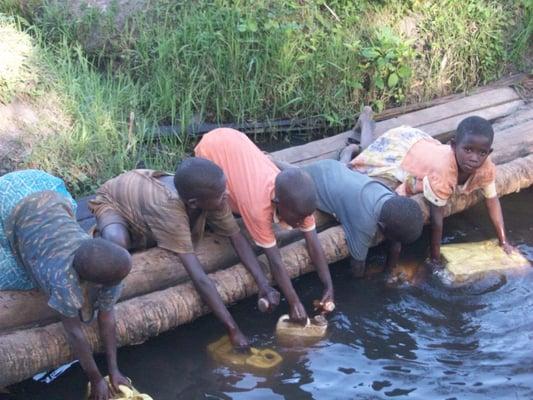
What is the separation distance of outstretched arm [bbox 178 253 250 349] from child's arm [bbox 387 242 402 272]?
1.33m

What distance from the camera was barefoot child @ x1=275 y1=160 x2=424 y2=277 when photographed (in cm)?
480

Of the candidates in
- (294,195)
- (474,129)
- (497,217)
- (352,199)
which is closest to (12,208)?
(294,195)

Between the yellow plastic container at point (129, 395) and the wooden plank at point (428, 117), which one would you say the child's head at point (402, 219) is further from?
the yellow plastic container at point (129, 395)

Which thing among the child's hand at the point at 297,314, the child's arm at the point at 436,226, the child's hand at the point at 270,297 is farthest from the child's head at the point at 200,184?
the child's arm at the point at 436,226

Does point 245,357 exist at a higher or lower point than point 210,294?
lower

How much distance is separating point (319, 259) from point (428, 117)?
101 inches

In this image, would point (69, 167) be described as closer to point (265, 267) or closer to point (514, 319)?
point (265, 267)

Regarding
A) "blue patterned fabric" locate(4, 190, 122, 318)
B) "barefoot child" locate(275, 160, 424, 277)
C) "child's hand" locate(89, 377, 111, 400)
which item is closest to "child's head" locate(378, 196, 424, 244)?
"barefoot child" locate(275, 160, 424, 277)

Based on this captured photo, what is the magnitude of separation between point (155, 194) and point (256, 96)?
9.18 feet

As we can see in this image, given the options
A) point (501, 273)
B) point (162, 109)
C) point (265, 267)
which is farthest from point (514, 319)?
point (162, 109)

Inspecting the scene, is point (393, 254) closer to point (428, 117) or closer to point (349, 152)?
point (349, 152)

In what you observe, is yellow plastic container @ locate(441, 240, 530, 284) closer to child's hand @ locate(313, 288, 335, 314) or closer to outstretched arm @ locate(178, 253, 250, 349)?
child's hand @ locate(313, 288, 335, 314)

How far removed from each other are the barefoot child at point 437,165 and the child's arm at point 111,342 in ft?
7.93

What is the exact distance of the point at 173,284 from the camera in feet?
15.4
